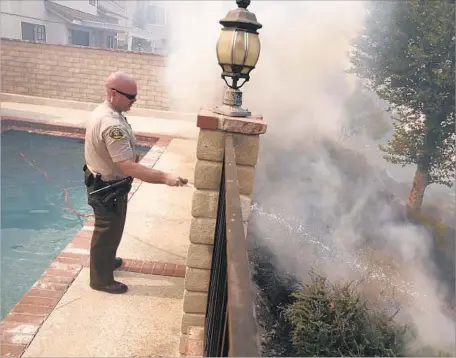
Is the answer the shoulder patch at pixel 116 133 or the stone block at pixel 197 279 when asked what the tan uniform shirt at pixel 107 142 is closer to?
the shoulder patch at pixel 116 133

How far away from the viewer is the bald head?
277 centimetres

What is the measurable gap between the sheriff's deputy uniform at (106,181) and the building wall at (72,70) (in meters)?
10.8

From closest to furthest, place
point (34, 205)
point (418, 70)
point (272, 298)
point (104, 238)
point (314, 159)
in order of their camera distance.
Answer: point (104, 238) → point (272, 298) → point (34, 205) → point (418, 70) → point (314, 159)

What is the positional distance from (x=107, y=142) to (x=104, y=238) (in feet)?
2.83

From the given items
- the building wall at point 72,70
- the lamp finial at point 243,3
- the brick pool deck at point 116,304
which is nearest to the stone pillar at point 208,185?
the brick pool deck at point 116,304

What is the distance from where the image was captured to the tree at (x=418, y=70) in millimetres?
7703

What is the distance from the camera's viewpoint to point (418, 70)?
8.23 m

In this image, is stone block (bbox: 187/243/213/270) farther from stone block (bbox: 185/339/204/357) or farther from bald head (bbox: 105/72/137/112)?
bald head (bbox: 105/72/137/112)

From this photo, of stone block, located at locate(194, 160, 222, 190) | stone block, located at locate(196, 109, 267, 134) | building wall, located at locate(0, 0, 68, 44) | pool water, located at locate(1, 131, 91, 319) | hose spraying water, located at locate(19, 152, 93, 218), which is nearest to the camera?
stone block, located at locate(196, 109, 267, 134)

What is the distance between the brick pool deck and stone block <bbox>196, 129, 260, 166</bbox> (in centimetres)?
150

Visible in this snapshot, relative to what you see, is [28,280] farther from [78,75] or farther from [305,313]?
[78,75]

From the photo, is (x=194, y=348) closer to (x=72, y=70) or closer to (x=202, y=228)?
(x=202, y=228)

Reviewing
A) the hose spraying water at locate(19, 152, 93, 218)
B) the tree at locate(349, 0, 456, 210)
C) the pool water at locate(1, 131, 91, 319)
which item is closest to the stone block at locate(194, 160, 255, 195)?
the pool water at locate(1, 131, 91, 319)

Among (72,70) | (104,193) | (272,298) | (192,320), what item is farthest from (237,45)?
(72,70)
